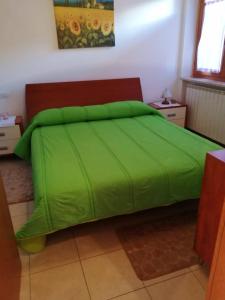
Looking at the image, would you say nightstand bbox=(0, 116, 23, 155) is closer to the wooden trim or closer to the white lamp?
the white lamp

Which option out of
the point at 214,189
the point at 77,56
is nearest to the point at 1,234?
→ the point at 214,189

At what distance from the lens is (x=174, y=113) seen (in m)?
3.56

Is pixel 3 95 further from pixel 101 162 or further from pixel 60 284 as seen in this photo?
pixel 60 284

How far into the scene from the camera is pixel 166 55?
3.63 m

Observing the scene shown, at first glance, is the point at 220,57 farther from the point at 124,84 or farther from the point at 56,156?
the point at 56,156

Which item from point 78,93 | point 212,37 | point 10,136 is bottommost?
point 10,136

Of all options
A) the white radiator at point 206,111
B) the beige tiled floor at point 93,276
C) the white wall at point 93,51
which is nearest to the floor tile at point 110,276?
the beige tiled floor at point 93,276

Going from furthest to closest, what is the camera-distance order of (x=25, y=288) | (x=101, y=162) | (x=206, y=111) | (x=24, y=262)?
1. (x=206, y=111)
2. (x=101, y=162)
3. (x=24, y=262)
4. (x=25, y=288)

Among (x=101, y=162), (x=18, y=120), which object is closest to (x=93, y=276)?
(x=101, y=162)

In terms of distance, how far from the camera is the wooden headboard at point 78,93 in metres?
3.12

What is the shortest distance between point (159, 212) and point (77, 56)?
2332 mm

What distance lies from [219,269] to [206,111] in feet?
9.28

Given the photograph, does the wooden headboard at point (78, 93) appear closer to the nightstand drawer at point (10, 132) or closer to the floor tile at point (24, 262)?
the nightstand drawer at point (10, 132)

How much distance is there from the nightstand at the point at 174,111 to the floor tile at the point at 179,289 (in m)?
2.41
